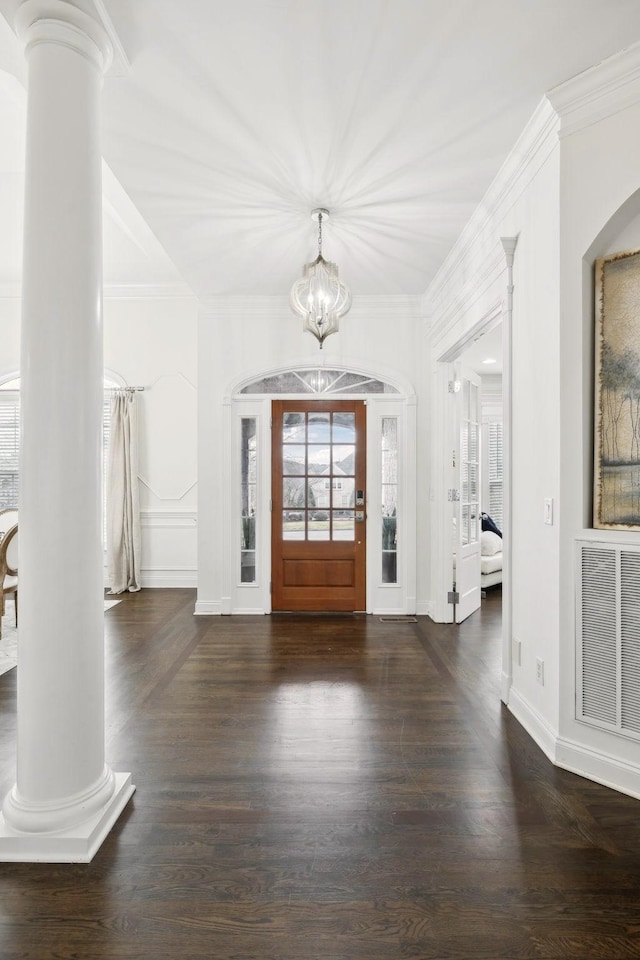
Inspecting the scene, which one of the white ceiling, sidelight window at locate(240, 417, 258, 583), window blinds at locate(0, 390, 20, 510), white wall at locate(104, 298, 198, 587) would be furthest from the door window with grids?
window blinds at locate(0, 390, 20, 510)

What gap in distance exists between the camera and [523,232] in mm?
2848

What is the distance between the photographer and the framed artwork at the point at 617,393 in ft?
7.39

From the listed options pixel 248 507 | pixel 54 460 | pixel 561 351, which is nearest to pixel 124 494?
pixel 248 507

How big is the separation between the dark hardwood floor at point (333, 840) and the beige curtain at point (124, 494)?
2661 mm

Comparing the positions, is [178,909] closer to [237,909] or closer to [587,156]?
[237,909]

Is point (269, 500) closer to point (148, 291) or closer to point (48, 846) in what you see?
point (148, 291)

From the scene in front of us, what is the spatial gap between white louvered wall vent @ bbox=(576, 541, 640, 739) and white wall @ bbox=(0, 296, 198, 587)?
15.2ft

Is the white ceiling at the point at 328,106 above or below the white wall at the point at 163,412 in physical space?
above

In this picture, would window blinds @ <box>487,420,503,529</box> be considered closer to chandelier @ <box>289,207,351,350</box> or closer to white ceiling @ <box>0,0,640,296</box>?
white ceiling @ <box>0,0,640,296</box>

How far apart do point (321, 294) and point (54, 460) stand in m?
2.11

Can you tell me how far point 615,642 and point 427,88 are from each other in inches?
98.9

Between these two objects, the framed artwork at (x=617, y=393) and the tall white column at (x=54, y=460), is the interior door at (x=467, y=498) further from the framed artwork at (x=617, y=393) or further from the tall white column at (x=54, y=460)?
the tall white column at (x=54, y=460)

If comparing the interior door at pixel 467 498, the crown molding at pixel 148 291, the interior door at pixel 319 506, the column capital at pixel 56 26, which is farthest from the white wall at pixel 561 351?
the crown molding at pixel 148 291

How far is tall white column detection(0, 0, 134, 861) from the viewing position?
1854 mm
